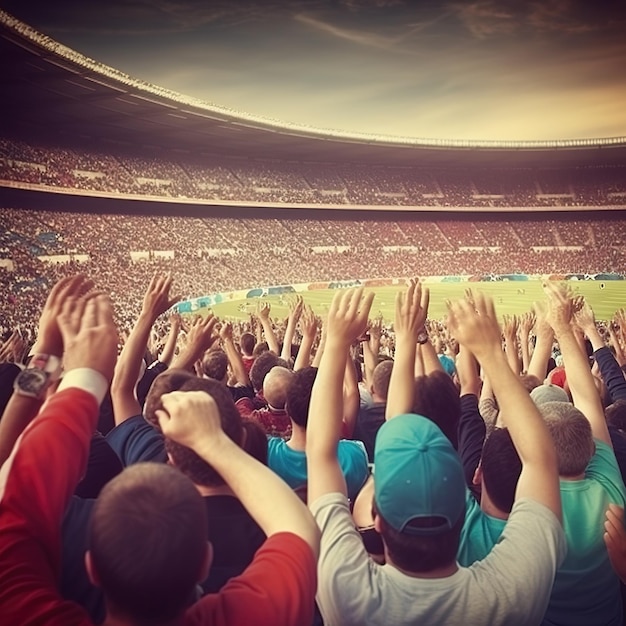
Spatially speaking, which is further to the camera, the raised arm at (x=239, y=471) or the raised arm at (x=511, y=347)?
the raised arm at (x=511, y=347)

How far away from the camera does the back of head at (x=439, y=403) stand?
322 cm

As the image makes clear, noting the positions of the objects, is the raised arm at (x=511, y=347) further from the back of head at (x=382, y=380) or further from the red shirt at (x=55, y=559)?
the red shirt at (x=55, y=559)

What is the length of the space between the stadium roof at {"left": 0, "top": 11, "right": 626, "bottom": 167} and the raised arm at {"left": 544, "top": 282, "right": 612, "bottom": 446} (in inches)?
542

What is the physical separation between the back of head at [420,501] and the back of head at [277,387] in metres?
2.15

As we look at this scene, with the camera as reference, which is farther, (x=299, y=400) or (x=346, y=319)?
(x=299, y=400)

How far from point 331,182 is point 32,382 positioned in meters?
46.9

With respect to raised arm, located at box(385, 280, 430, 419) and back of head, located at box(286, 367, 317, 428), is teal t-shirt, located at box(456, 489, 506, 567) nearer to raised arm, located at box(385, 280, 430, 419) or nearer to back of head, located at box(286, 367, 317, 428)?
raised arm, located at box(385, 280, 430, 419)

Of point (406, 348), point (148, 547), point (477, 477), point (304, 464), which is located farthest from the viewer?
point (304, 464)

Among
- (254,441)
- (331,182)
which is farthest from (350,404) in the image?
(331,182)

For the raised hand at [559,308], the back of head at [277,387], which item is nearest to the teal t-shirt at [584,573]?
the raised hand at [559,308]

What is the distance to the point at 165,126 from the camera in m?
30.9

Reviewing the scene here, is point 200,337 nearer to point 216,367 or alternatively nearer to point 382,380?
point 216,367

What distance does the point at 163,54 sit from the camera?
749 centimetres

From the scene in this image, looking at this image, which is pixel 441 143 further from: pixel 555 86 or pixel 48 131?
pixel 555 86
